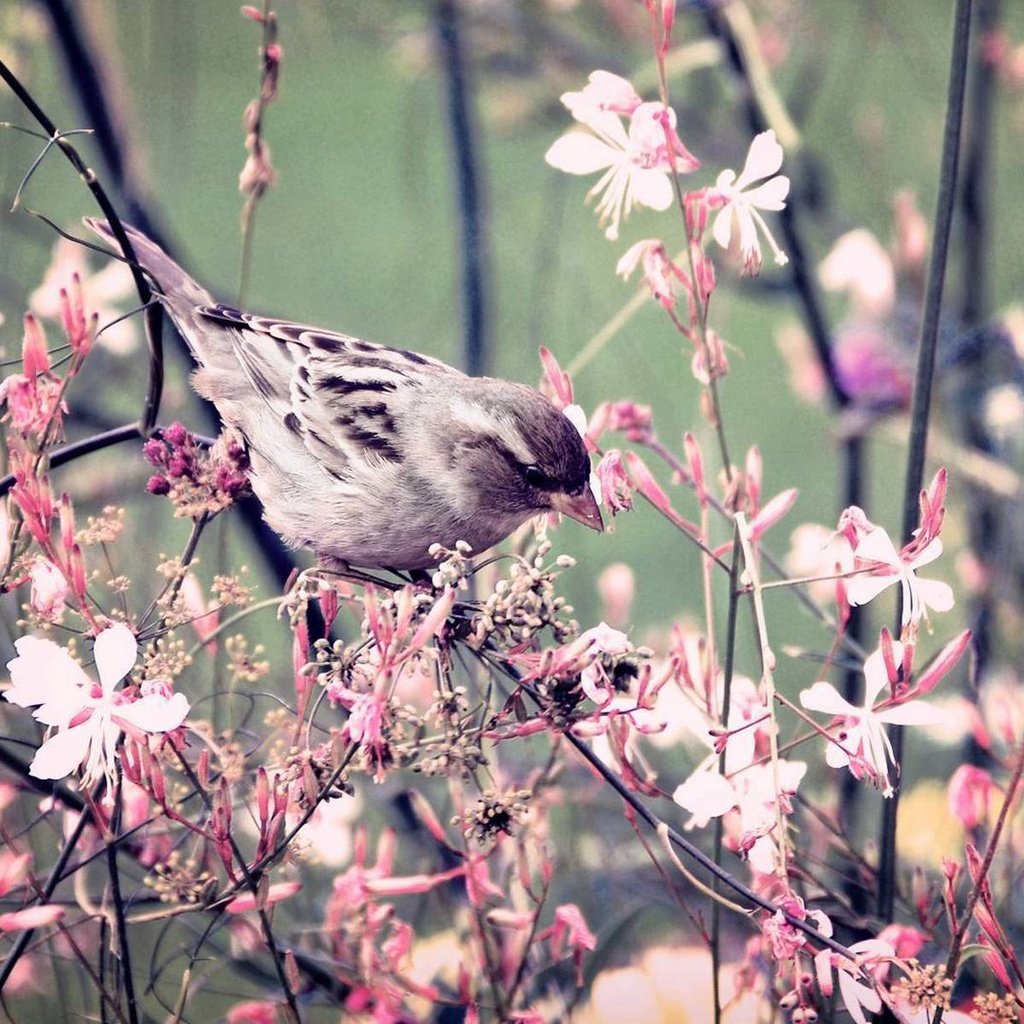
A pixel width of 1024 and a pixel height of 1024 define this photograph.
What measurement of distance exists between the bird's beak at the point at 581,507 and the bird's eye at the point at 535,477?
0.03 meters

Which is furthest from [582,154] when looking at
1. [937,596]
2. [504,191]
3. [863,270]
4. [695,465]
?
[504,191]

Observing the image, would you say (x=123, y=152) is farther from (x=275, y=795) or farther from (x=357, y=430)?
(x=275, y=795)

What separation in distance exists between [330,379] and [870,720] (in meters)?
1.08

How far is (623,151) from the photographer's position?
53.9 inches

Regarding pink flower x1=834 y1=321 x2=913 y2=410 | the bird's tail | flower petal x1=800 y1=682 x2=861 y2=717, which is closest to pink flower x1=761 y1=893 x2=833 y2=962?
flower petal x1=800 y1=682 x2=861 y2=717

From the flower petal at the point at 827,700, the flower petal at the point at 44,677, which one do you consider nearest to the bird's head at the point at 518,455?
the flower petal at the point at 827,700

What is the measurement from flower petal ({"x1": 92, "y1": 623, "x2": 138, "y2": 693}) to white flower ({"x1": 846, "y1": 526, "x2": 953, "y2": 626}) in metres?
0.61

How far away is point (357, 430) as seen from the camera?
1.95 m

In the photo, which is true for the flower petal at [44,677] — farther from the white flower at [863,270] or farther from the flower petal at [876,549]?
the white flower at [863,270]

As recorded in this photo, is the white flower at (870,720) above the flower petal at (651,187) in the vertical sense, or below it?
below

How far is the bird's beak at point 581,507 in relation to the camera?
1.67m

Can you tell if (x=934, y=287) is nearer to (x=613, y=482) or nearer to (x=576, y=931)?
(x=613, y=482)

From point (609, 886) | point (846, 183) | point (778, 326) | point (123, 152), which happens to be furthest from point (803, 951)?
point (846, 183)

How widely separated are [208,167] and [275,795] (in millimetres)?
5093
